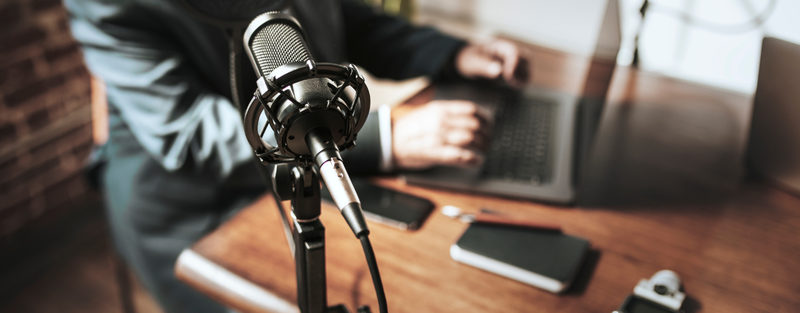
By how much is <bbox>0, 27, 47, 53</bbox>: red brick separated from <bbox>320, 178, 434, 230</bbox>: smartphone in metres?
1.33

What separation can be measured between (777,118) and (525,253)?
1.43 feet

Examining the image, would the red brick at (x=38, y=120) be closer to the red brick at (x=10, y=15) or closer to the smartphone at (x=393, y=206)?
the red brick at (x=10, y=15)

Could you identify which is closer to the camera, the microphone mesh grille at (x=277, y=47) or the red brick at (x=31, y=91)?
the microphone mesh grille at (x=277, y=47)

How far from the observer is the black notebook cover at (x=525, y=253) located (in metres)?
0.59

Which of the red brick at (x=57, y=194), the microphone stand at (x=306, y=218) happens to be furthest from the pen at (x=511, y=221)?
the red brick at (x=57, y=194)

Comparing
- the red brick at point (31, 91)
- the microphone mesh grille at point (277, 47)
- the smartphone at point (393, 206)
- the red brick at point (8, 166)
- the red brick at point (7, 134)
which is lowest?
the red brick at point (8, 166)

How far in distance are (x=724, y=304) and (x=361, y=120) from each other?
0.50 metres

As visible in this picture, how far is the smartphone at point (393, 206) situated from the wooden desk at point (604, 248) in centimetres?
1

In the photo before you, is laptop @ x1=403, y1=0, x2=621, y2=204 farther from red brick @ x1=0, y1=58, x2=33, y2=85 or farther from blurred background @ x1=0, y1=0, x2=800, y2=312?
red brick @ x1=0, y1=58, x2=33, y2=85

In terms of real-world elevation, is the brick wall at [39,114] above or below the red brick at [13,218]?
above

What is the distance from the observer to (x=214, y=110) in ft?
2.69

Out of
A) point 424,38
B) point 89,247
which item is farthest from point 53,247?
point 424,38

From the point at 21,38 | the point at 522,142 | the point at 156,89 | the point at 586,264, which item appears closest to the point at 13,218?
the point at 21,38

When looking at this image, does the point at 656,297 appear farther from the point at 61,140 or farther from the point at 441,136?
the point at 61,140
